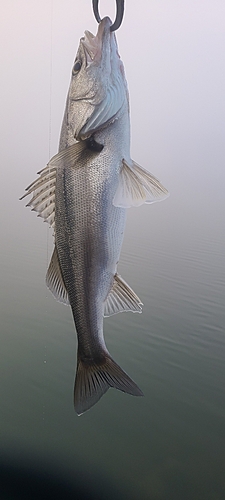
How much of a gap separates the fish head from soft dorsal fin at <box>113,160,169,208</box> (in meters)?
0.07

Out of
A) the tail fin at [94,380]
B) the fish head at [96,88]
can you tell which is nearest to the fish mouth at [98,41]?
the fish head at [96,88]

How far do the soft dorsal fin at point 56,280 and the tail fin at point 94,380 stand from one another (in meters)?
0.10

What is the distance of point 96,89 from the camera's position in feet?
1.86

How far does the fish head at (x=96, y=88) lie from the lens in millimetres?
564

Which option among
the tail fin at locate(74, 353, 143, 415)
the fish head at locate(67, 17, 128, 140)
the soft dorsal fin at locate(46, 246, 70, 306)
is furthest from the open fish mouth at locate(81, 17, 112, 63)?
the tail fin at locate(74, 353, 143, 415)

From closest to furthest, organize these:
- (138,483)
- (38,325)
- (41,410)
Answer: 1. (138,483)
2. (41,410)
3. (38,325)

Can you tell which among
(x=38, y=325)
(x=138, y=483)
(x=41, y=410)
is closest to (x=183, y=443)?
(x=138, y=483)

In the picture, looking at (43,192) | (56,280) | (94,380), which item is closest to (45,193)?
(43,192)

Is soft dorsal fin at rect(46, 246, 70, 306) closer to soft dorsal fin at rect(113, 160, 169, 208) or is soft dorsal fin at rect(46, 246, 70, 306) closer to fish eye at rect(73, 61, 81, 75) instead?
soft dorsal fin at rect(113, 160, 169, 208)

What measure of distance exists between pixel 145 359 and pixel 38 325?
3.03 ft

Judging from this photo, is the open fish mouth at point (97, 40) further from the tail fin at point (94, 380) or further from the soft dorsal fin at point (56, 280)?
the tail fin at point (94, 380)

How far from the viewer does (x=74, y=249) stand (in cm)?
60

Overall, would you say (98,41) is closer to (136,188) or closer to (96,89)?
(96,89)

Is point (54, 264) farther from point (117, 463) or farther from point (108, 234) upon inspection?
point (117, 463)
